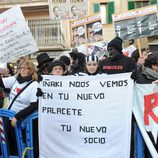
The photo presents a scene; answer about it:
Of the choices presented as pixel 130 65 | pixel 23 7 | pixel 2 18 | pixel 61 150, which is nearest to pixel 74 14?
pixel 2 18

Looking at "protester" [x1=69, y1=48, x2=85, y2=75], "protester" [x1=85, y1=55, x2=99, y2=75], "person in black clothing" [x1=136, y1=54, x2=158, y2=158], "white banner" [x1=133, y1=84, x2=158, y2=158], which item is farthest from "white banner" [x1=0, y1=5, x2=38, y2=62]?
"white banner" [x1=133, y1=84, x2=158, y2=158]

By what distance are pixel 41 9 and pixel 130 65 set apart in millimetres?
20889

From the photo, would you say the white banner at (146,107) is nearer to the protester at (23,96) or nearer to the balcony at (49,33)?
the protester at (23,96)

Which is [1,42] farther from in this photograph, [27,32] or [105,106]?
[105,106]

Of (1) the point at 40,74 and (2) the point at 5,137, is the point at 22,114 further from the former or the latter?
(1) the point at 40,74

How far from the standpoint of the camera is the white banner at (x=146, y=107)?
17.7 ft

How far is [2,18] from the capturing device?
8.29 meters

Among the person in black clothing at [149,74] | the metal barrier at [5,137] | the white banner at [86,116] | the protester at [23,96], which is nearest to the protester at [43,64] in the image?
the protester at [23,96]

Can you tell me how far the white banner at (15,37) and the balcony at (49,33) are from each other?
60.7 ft

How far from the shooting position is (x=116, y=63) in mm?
7211

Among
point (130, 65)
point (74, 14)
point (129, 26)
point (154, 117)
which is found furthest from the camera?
point (129, 26)

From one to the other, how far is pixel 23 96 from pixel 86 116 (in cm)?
106

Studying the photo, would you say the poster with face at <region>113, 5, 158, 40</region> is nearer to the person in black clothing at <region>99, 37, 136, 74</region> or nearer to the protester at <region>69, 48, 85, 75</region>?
the protester at <region>69, 48, 85, 75</region>

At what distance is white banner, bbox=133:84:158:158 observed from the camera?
17.7 feet
